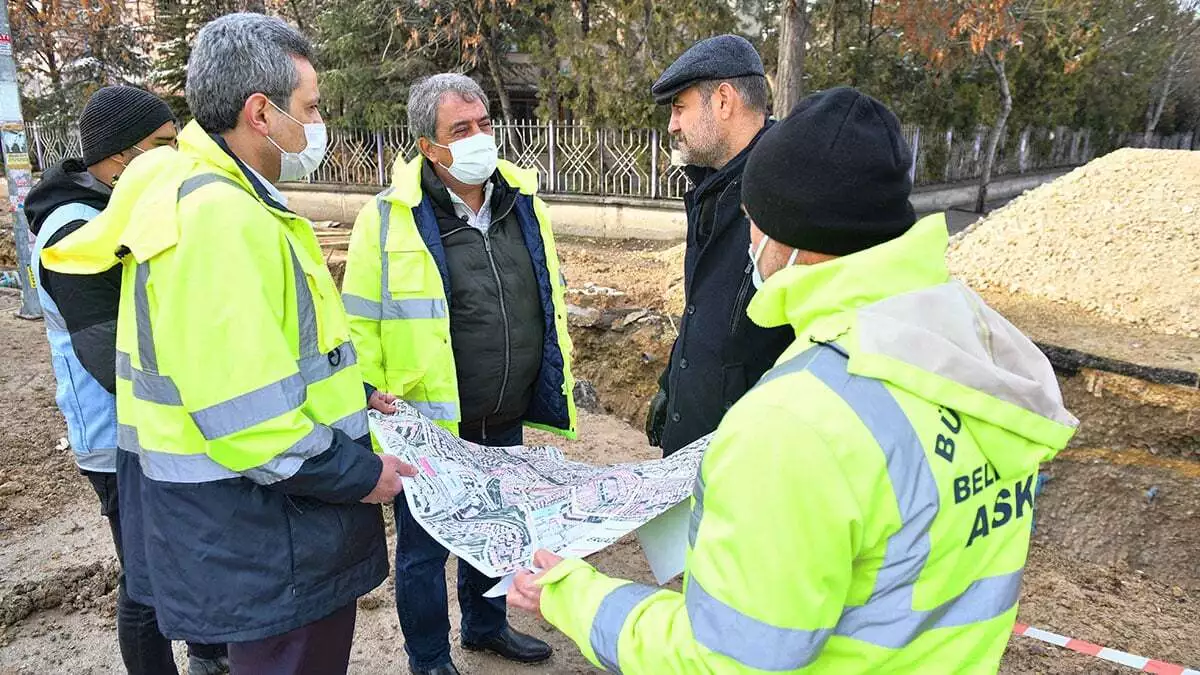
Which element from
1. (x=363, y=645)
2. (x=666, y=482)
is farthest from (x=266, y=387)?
(x=363, y=645)

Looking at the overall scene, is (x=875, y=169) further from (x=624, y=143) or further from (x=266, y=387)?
(x=624, y=143)

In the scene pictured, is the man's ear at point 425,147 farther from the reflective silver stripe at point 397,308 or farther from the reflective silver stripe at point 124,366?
the reflective silver stripe at point 124,366

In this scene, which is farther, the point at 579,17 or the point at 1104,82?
the point at 1104,82

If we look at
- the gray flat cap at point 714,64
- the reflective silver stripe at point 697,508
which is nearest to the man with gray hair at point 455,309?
the gray flat cap at point 714,64

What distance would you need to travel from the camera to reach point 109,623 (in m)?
3.32

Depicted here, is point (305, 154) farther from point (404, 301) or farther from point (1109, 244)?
point (1109, 244)

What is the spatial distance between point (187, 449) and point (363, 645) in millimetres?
1765

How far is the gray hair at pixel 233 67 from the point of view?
1.81 metres

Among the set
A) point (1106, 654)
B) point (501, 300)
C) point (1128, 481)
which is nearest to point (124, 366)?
point (501, 300)

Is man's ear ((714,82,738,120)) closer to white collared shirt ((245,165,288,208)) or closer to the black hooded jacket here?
white collared shirt ((245,165,288,208))

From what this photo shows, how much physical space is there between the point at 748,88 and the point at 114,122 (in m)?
2.09

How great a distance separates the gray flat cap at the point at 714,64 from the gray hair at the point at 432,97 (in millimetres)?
740

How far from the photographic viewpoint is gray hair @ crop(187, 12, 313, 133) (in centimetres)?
181

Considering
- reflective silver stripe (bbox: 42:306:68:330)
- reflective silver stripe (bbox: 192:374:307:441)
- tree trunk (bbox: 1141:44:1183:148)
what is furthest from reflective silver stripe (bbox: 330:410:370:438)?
tree trunk (bbox: 1141:44:1183:148)
